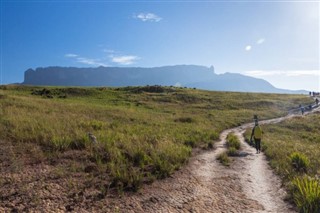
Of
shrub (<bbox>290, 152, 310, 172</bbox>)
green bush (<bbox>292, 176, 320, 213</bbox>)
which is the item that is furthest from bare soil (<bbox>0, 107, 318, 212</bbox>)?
shrub (<bbox>290, 152, 310, 172</bbox>)

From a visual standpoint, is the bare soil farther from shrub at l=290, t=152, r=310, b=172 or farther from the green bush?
shrub at l=290, t=152, r=310, b=172

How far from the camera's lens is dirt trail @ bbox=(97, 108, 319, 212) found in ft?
26.1

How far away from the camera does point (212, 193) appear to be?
9273 mm

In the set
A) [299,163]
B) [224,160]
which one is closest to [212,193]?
[224,160]

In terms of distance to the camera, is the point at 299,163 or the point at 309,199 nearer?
the point at 309,199

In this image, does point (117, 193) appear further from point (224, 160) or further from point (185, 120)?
point (185, 120)

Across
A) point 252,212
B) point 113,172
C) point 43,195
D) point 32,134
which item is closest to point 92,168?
point 113,172

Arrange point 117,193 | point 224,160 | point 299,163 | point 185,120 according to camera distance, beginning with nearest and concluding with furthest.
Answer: point 117,193 → point 299,163 → point 224,160 → point 185,120

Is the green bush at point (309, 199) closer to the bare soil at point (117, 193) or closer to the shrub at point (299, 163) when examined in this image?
the bare soil at point (117, 193)

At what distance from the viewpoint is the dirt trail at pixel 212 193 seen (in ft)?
26.1

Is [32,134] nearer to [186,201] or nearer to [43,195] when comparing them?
[43,195]

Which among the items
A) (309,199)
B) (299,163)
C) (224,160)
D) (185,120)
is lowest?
(224,160)

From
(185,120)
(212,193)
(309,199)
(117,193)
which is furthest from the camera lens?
(185,120)

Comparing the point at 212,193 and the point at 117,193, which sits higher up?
the point at 117,193
